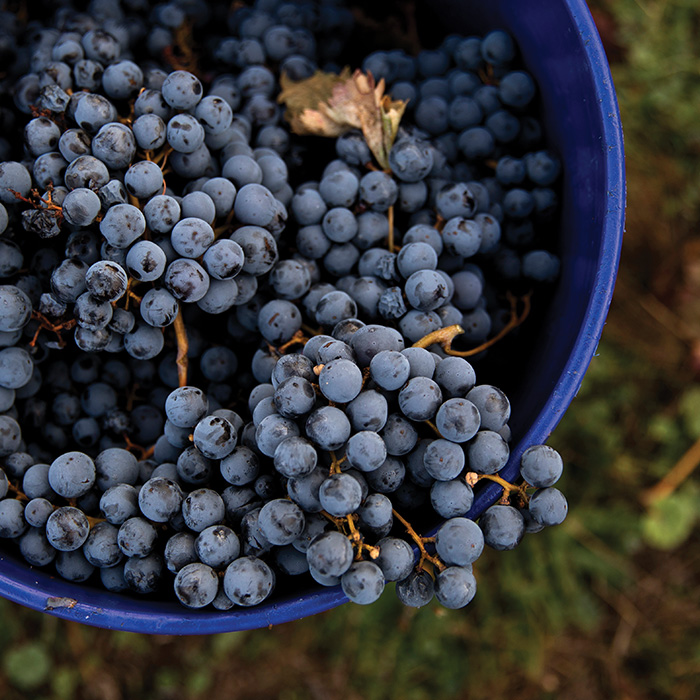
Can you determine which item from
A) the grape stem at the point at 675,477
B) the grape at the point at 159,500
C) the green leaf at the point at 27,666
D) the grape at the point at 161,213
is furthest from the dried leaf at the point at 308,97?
the green leaf at the point at 27,666

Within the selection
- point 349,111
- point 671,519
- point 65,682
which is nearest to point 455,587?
point 349,111

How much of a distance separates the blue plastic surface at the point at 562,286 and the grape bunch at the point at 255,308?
0.09 feet

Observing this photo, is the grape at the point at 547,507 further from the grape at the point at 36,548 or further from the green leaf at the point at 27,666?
the green leaf at the point at 27,666

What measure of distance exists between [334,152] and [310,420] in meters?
0.50

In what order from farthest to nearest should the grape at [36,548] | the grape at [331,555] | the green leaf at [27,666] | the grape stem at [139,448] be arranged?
the green leaf at [27,666] → the grape stem at [139,448] → the grape at [36,548] → the grape at [331,555]

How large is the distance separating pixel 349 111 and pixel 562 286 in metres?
0.39

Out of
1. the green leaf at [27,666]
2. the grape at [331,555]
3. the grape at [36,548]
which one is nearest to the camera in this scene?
the grape at [331,555]

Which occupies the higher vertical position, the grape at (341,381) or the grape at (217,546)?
the grape at (341,381)

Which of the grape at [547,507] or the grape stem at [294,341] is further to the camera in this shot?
the grape stem at [294,341]

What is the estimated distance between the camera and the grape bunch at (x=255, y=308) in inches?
27.3

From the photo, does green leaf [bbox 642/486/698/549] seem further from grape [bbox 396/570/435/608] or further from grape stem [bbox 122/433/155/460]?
grape stem [bbox 122/433/155/460]

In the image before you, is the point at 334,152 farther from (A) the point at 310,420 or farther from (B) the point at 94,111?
(A) the point at 310,420

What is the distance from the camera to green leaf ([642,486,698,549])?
1573mm

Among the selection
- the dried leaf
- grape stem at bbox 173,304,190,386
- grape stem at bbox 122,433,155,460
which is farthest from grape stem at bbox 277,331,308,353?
the dried leaf
